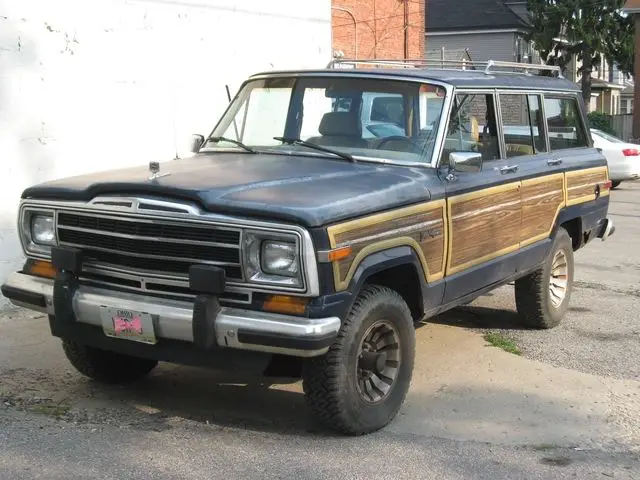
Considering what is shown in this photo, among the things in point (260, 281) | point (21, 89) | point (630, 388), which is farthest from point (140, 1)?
point (630, 388)

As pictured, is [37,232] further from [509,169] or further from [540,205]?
[540,205]

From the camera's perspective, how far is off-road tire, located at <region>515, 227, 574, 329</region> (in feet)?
23.2

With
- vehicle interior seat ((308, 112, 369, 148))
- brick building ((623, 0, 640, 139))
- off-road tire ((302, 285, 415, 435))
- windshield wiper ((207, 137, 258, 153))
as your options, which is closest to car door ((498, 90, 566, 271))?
vehicle interior seat ((308, 112, 369, 148))

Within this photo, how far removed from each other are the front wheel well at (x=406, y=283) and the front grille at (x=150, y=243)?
932mm

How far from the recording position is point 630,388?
580 cm

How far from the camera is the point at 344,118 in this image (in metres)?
5.74

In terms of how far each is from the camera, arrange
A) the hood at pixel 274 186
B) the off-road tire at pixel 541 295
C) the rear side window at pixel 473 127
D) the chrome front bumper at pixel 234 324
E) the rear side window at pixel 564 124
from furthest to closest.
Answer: the rear side window at pixel 564 124 → the off-road tire at pixel 541 295 → the rear side window at pixel 473 127 → the hood at pixel 274 186 → the chrome front bumper at pixel 234 324

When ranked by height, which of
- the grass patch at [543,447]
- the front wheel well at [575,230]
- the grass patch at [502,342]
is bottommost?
the grass patch at [502,342]

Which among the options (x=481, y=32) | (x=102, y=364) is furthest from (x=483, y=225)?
(x=481, y=32)

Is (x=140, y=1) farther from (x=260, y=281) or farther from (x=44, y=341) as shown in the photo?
(x=260, y=281)

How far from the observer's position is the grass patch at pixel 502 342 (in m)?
6.71

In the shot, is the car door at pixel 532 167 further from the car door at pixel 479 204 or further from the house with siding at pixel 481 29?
the house with siding at pixel 481 29

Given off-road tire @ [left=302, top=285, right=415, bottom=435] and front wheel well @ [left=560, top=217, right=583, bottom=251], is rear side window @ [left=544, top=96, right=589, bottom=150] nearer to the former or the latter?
front wheel well @ [left=560, top=217, right=583, bottom=251]

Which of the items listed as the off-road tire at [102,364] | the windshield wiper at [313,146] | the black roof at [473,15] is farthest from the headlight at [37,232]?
the black roof at [473,15]
